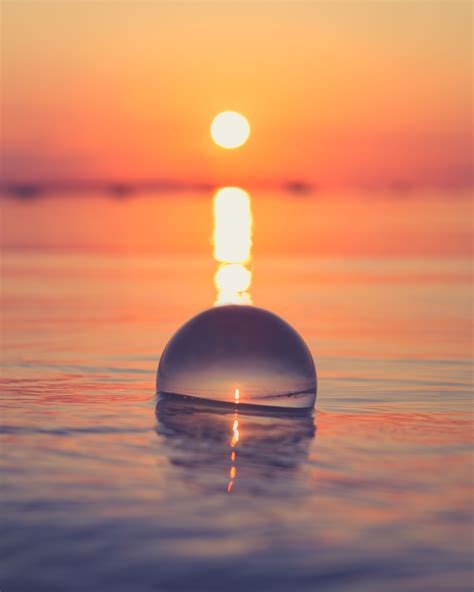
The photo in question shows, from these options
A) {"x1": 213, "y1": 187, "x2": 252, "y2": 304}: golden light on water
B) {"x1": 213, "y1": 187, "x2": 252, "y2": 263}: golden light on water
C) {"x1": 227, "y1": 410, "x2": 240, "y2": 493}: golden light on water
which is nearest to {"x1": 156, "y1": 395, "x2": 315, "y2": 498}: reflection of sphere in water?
{"x1": 227, "y1": 410, "x2": 240, "y2": 493}: golden light on water

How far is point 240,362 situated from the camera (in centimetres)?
634

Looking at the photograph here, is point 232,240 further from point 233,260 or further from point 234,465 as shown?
point 234,465

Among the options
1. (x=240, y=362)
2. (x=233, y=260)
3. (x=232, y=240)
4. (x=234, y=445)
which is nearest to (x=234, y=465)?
(x=234, y=445)

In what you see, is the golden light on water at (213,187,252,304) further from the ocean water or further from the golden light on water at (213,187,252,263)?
the ocean water

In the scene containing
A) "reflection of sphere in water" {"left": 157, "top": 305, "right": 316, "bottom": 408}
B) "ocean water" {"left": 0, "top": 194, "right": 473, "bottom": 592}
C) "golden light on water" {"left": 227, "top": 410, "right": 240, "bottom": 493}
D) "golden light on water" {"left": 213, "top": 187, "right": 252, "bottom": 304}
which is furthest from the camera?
"golden light on water" {"left": 213, "top": 187, "right": 252, "bottom": 304}

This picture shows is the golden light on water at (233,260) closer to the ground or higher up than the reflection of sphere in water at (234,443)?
higher up

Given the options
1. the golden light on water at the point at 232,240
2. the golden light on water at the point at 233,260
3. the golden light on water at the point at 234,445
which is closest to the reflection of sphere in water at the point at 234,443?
the golden light on water at the point at 234,445

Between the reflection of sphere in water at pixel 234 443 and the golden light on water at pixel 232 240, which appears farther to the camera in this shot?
the golden light on water at pixel 232 240

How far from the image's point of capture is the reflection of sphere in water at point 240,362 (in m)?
6.35

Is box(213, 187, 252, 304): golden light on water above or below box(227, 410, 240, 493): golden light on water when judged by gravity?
above

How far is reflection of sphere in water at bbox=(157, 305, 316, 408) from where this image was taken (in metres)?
6.35

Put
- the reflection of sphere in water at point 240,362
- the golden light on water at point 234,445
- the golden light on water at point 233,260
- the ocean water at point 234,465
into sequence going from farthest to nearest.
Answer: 1. the golden light on water at point 233,260
2. the reflection of sphere in water at point 240,362
3. the golden light on water at point 234,445
4. the ocean water at point 234,465

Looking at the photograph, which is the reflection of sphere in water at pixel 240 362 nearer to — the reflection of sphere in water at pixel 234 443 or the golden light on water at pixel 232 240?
the reflection of sphere in water at pixel 234 443

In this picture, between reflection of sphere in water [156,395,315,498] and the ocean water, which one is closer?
the ocean water
